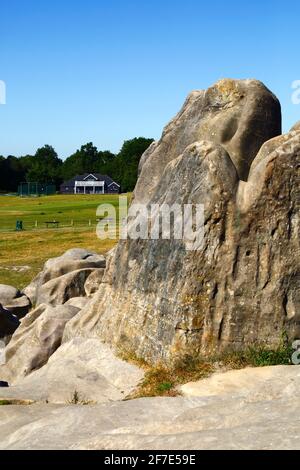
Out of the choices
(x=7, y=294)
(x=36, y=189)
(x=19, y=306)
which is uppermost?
(x=36, y=189)

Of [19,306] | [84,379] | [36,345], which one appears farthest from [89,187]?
[84,379]

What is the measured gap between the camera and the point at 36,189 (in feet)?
550

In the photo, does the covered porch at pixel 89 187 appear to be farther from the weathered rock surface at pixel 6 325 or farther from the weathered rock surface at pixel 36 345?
the weathered rock surface at pixel 36 345

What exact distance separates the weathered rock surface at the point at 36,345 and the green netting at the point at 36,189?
14317cm

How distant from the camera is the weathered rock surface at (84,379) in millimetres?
13984

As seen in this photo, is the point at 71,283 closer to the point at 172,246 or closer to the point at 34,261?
the point at 172,246

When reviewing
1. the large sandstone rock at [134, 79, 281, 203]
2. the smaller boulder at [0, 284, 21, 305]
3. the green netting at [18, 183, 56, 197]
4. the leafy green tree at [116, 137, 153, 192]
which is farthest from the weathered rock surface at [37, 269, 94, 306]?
the leafy green tree at [116, 137, 153, 192]

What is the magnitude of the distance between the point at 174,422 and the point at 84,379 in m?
4.95

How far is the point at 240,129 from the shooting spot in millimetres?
17312

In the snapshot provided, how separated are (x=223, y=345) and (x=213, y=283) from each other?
1303 millimetres

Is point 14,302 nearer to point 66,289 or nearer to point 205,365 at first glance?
point 66,289

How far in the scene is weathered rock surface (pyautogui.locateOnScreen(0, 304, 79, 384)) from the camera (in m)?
19.2

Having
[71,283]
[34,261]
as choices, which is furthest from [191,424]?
[34,261]

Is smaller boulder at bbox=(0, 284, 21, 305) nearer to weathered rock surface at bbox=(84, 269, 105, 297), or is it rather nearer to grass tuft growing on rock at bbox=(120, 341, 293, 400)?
weathered rock surface at bbox=(84, 269, 105, 297)
